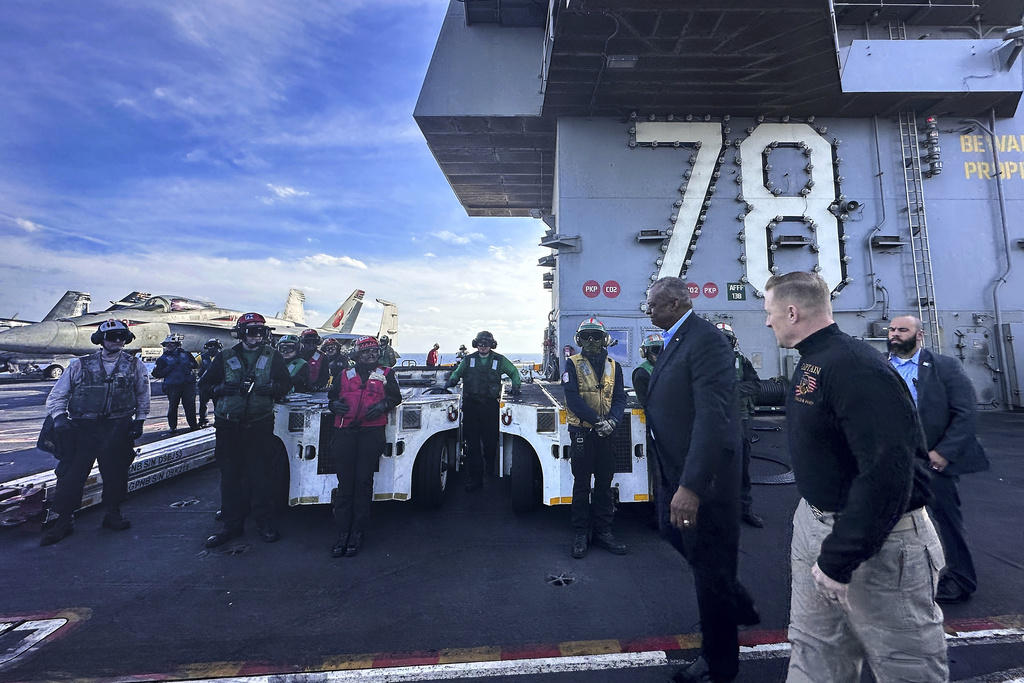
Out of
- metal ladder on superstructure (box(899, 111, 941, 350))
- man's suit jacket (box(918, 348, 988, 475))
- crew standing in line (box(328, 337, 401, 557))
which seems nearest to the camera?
man's suit jacket (box(918, 348, 988, 475))

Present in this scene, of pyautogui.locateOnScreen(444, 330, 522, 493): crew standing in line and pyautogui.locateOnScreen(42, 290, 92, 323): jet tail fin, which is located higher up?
pyautogui.locateOnScreen(42, 290, 92, 323): jet tail fin

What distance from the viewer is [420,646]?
8.40 ft

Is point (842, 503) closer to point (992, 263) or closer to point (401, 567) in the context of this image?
point (401, 567)

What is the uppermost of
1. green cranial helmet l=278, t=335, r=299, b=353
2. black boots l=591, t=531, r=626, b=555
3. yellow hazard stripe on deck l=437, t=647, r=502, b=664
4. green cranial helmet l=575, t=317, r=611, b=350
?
green cranial helmet l=278, t=335, r=299, b=353

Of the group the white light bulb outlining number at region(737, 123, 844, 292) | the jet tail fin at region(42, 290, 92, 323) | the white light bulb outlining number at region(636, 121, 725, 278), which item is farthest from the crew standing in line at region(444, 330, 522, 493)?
the jet tail fin at region(42, 290, 92, 323)

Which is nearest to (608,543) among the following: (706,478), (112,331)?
(706,478)

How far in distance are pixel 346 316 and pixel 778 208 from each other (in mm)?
32251

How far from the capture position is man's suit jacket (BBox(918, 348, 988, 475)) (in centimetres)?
273

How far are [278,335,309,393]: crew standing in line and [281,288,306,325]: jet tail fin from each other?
31992mm

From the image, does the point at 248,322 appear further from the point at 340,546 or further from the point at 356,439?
the point at 340,546

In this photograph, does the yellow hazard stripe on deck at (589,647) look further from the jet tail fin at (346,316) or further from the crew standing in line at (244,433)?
the jet tail fin at (346,316)

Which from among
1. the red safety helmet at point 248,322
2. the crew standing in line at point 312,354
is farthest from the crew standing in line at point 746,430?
the crew standing in line at point 312,354

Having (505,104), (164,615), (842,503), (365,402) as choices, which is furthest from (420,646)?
(505,104)

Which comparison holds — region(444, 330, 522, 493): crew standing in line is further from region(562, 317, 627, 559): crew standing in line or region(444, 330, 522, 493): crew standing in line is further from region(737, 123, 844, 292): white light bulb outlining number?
region(737, 123, 844, 292): white light bulb outlining number
